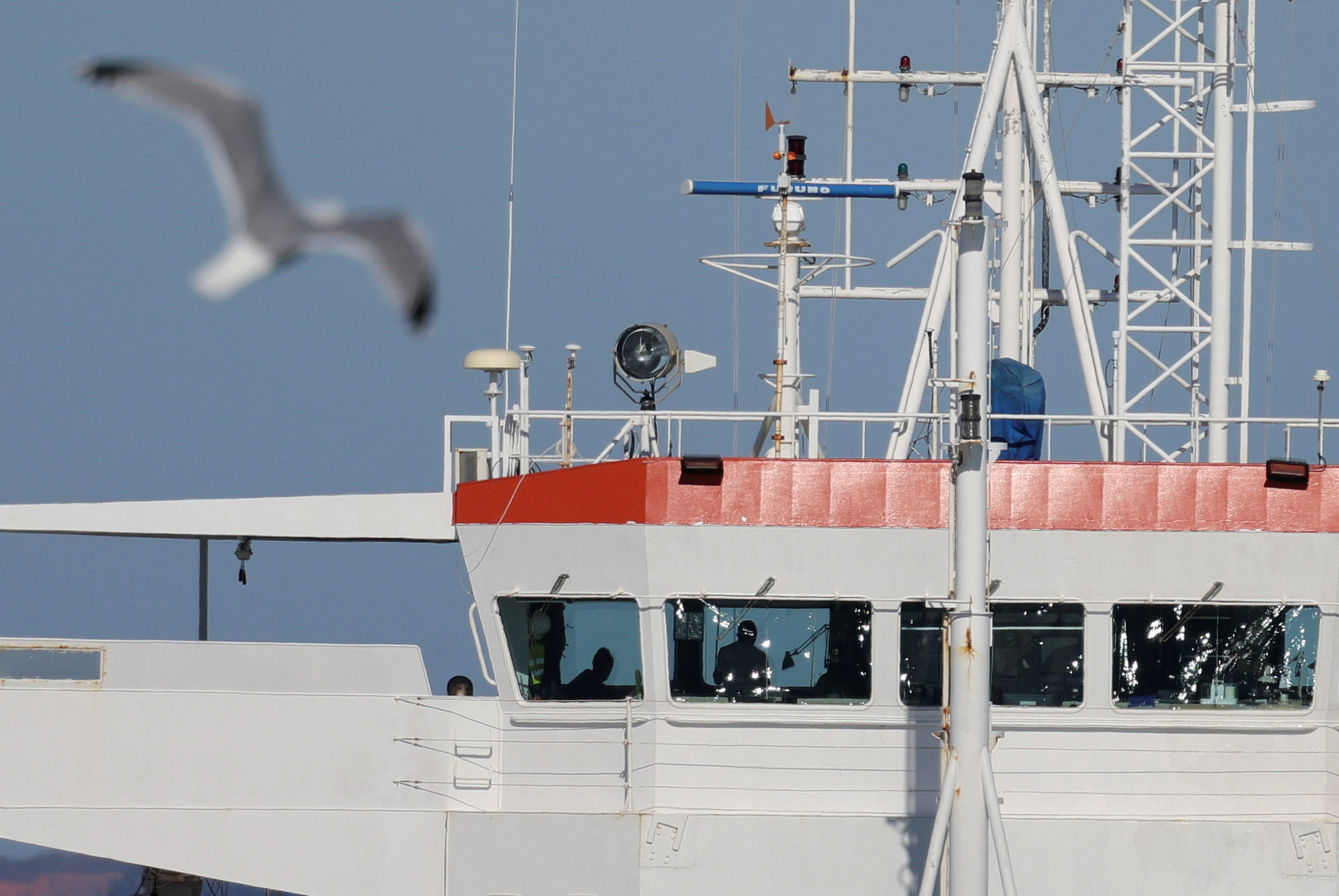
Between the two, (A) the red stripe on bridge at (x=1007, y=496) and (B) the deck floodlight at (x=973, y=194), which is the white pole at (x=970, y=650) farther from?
(A) the red stripe on bridge at (x=1007, y=496)

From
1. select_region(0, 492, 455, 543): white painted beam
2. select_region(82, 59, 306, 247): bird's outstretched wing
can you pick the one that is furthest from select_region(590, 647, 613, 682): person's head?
select_region(82, 59, 306, 247): bird's outstretched wing

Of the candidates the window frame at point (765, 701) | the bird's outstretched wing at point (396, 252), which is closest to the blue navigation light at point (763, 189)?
the window frame at point (765, 701)

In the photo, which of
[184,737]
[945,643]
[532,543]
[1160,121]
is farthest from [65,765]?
[1160,121]

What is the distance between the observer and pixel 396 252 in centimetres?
918

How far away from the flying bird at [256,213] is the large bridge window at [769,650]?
20.0 feet

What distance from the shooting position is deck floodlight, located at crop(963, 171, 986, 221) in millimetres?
12648

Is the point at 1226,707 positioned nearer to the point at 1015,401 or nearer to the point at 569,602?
the point at 1015,401

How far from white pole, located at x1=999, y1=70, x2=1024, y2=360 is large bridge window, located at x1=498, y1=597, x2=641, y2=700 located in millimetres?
4814

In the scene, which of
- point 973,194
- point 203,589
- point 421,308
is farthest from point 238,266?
point 203,589

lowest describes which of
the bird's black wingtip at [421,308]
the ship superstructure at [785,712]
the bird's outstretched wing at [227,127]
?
the ship superstructure at [785,712]

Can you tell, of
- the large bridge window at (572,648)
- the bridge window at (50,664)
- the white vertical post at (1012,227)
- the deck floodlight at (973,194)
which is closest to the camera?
the deck floodlight at (973,194)

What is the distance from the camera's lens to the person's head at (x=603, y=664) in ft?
49.5

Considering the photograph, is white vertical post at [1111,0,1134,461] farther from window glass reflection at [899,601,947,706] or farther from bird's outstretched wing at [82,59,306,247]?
bird's outstretched wing at [82,59,306,247]

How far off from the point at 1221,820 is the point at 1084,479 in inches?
113
